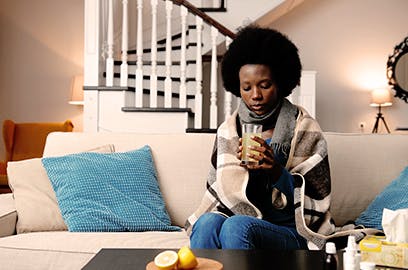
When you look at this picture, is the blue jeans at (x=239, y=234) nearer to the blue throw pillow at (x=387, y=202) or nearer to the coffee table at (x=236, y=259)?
the coffee table at (x=236, y=259)

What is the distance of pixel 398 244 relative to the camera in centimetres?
145

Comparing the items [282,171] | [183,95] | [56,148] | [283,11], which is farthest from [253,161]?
[283,11]

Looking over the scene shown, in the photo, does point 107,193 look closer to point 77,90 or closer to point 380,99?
point 77,90

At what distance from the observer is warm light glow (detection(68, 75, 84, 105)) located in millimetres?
6023

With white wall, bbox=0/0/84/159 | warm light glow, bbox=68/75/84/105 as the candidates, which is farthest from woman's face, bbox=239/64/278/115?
white wall, bbox=0/0/84/159

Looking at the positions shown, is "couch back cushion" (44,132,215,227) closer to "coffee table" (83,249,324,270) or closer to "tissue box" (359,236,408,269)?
"coffee table" (83,249,324,270)

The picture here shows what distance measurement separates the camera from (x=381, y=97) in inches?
237

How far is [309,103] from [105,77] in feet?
5.64

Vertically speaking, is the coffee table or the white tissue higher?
the white tissue

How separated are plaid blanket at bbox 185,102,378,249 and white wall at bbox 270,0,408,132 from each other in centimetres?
408

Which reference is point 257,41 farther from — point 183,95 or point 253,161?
point 183,95

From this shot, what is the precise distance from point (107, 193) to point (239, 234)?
79cm

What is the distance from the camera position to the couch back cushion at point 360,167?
2.54m

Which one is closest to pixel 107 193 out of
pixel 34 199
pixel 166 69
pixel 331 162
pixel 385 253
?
pixel 34 199
